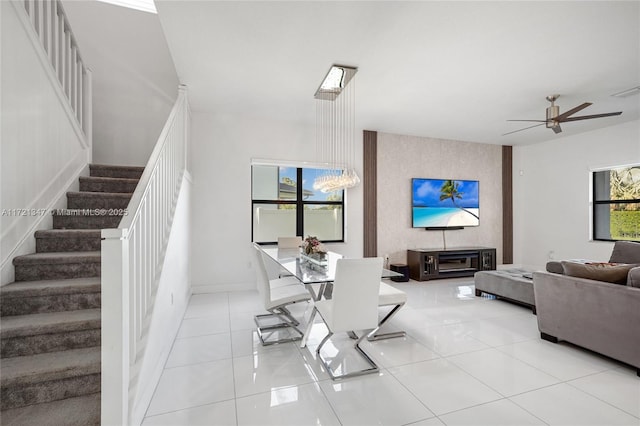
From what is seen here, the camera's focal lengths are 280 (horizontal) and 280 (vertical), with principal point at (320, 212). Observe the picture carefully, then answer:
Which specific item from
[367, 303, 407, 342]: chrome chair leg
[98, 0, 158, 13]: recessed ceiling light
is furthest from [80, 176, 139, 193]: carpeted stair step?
[367, 303, 407, 342]: chrome chair leg

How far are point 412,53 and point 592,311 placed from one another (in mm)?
2874

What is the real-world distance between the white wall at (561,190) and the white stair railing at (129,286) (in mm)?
7106

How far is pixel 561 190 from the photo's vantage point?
5.77 meters

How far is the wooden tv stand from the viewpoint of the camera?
530cm

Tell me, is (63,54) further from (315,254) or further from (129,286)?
(315,254)

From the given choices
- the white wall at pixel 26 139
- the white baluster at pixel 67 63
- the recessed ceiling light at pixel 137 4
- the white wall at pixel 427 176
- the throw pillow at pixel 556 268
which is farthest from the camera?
the white wall at pixel 427 176

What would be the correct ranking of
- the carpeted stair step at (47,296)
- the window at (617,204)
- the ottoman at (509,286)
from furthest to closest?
the window at (617,204), the ottoman at (509,286), the carpeted stair step at (47,296)

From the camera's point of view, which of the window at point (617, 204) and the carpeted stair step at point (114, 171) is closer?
the carpeted stair step at point (114, 171)

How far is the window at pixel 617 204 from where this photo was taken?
16.1 feet

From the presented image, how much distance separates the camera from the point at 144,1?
4098 mm

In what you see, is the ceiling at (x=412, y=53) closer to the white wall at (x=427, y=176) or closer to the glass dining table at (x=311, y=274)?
the white wall at (x=427, y=176)

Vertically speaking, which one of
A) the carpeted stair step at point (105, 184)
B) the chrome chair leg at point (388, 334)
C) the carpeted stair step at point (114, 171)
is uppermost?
the carpeted stair step at point (114, 171)

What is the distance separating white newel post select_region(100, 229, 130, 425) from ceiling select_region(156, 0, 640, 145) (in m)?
2.04

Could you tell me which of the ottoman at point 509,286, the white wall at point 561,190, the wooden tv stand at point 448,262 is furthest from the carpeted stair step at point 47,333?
the white wall at point 561,190
